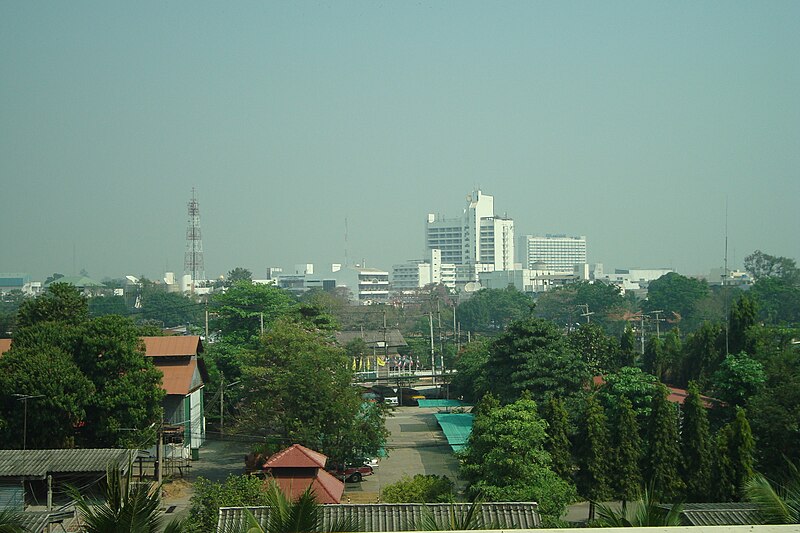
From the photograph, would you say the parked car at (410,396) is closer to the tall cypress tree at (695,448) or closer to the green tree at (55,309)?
the green tree at (55,309)

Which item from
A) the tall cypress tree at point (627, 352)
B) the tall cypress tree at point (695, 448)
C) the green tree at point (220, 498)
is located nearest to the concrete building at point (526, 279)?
the tall cypress tree at point (627, 352)

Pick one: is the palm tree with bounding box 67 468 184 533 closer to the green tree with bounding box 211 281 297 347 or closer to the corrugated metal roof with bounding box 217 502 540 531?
the corrugated metal roof with bounding box 217 502 540 531

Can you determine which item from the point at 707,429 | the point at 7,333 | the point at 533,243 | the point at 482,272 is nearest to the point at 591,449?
the point at 707,429

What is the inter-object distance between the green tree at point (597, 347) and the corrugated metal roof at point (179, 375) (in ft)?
43.7

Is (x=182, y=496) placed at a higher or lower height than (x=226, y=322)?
lower

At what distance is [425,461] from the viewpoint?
22.6 metres

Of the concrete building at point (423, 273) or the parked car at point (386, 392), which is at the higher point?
the concrete building at point (423, 273)

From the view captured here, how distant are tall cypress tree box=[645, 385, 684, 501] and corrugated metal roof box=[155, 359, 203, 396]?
464 inches

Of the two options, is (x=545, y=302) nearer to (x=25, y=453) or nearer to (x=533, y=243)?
(x=25, y=453)

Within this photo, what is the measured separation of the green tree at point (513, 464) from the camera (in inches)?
573

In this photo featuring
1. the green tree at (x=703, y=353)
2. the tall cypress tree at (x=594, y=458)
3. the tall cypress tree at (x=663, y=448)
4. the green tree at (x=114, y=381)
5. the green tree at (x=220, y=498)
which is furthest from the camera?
the green tree at (x=703, y=353)

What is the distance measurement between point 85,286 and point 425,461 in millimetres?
75450

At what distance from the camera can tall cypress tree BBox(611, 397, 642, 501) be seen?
1712 cm

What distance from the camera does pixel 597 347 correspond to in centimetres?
2970
